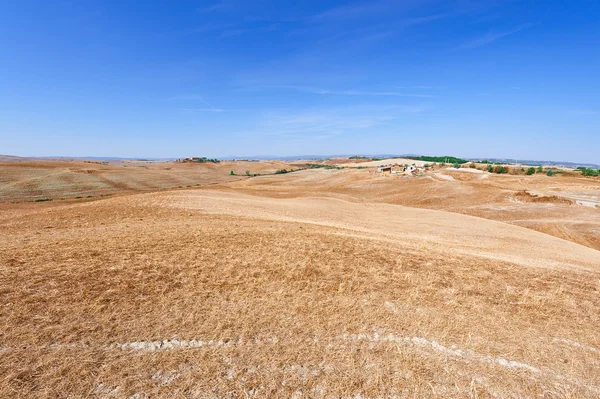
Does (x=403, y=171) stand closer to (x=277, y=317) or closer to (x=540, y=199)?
(x=540, y=199)

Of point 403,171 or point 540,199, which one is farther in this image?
point 403,171

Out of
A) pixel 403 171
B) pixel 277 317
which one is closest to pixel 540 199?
pixel 277 317

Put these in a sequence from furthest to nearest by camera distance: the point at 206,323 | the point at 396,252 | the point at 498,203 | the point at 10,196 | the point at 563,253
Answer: the point at 10,196, the point at 498,203, the point at 563,253, the point at 396,252, the point at 206,323

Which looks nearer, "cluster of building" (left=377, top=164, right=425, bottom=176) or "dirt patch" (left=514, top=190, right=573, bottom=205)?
"dirt patch" (left=514, top=190, right=573, bottom=205)

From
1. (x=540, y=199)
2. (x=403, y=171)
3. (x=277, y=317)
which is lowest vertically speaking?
(x=540, y=199)

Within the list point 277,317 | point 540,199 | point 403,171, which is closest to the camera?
point 277,317

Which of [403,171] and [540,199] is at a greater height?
[403,171]

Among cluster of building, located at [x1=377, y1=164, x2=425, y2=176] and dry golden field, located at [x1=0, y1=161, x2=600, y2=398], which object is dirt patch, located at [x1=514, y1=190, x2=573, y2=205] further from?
cluster of building, located at [x1=377, y1=164, x2=425, y2=176]

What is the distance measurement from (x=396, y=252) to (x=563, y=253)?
44.2 ft

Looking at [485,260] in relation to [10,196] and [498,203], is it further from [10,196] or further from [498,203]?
[10,196]

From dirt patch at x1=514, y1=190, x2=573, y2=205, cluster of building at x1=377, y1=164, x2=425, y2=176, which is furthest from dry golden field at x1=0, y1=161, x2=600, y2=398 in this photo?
cluster of building at x1=377, y1=164, x2=425, y2=176

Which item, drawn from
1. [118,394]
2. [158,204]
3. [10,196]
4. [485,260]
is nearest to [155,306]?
[118,394]

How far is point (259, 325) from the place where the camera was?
7.17 metres

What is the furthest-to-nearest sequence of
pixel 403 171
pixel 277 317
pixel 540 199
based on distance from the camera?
1. pixel 403 171
2. pixel 540 199
3. pixel 277 317
